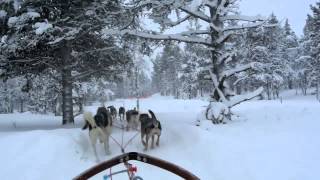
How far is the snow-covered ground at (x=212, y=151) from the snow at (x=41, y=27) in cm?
400

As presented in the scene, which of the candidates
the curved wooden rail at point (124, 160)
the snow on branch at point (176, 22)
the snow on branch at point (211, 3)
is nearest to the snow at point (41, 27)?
the snow on branch at point (176, 22)

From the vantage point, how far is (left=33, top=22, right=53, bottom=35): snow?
1603 cm

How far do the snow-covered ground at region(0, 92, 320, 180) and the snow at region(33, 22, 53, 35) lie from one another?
4.00 metres

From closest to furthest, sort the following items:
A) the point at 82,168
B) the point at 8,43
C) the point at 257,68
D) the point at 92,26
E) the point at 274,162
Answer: the point at 274,162 < the point at 82,168 < the point at 257,68 < the point at 8,43 < the point at 92,26

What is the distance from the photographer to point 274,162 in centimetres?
1009

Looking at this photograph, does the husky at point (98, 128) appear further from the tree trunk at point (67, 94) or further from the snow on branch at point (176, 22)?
the tree trunk at point (67, 94)

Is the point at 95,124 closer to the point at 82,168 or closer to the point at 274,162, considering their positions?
the point at 82,168

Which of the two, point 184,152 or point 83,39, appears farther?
point 83,39

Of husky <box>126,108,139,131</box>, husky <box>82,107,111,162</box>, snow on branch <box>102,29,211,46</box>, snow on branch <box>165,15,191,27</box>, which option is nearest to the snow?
snow on branch <box>102,29,211,46</box>

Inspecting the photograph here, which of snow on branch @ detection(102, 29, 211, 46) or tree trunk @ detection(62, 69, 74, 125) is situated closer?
snow on branch @ detection(102, 29, 211, 46)

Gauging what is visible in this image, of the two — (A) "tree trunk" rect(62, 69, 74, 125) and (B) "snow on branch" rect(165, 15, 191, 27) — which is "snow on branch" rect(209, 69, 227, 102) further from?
(A) "tree trunk" rect(62, 69, 74, 125)

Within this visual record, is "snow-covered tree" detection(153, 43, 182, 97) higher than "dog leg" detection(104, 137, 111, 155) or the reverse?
higher

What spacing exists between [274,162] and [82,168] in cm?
550

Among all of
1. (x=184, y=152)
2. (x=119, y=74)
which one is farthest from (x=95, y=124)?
(x=119, y=74)
